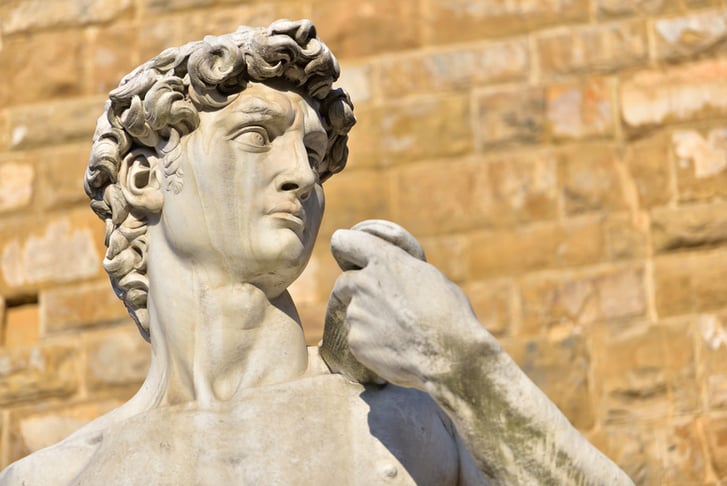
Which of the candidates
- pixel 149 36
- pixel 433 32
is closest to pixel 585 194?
pixel 433 32

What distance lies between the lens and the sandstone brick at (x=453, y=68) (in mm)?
8023

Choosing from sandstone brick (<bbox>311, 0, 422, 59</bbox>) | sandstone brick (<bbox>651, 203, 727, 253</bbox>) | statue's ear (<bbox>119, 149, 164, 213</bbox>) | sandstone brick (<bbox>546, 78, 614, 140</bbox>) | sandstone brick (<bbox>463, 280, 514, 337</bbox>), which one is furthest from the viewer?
sandstone brick (<bbox>311, 0, 422, 59</bbox>)

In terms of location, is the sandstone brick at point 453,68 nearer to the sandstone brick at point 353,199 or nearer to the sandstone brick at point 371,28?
the sandstone brick at point 371,28

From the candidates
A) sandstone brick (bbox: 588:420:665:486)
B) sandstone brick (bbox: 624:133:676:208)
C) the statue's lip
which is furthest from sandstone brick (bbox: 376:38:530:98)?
the statue's lip

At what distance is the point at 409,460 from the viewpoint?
10.7 ft

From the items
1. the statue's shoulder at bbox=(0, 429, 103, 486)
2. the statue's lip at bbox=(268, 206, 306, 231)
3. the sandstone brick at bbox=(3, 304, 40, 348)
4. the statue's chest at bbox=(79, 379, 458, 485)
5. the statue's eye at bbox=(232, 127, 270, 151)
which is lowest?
the sandstone brick at bbox=(3, 304, 40, 348)

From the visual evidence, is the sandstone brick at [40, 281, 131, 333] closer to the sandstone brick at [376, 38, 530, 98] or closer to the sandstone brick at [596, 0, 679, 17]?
the sandstone brick at [376, 38, 530, 98]

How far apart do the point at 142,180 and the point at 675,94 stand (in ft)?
14.8

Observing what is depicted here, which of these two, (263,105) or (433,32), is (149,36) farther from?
(263,105)

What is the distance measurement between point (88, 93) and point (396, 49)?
1.27m

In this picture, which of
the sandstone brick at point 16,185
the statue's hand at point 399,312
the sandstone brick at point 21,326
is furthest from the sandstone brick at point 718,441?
the statue's hand at point 399,312

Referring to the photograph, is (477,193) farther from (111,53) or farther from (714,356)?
(111,53)

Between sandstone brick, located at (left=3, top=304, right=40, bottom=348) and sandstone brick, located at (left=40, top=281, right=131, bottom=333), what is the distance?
0.04 m

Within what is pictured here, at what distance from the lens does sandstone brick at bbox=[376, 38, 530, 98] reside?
8.02 metres
